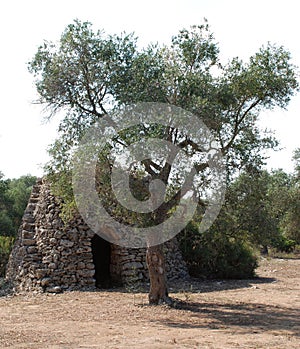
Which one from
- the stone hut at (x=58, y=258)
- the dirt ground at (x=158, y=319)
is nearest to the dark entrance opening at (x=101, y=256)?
the stone hut at (x=58, y=258)

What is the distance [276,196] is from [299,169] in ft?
8.49

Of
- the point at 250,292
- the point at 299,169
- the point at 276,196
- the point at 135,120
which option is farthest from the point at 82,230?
the point at 299,169

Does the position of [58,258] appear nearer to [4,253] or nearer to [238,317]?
[4,253]

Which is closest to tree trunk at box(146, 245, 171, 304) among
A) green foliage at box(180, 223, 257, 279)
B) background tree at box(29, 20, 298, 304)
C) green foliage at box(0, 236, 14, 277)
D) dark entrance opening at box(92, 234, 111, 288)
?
background tree at box(29, 20, 298, 304)

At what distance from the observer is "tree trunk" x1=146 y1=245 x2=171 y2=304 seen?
10438mm

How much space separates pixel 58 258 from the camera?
13891mm

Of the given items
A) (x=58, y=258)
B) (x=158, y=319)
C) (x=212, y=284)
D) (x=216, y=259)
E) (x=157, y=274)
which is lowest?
(x=158, y=319)

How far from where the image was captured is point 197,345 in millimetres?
6887

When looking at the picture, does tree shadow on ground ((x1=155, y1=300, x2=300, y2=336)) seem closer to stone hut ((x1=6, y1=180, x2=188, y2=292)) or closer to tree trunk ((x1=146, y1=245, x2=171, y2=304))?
tree trunk ((x1=146, y1=245, x2=171, y2=304))

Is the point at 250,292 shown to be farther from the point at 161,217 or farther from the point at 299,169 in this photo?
the point at 299,169

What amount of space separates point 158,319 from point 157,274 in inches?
55.1

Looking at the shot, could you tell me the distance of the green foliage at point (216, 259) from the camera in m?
16.3

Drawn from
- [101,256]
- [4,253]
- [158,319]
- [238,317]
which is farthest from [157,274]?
[4,253]

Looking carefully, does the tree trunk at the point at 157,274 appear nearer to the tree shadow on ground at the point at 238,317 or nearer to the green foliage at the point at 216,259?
the tree shadow on ground at the point at 238,317
